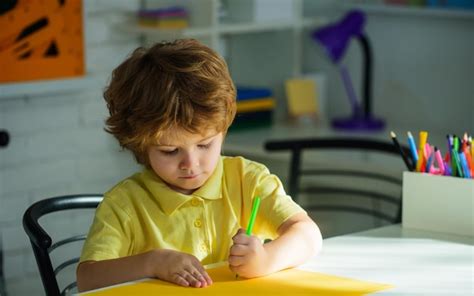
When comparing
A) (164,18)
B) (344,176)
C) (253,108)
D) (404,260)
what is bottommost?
(344,176)

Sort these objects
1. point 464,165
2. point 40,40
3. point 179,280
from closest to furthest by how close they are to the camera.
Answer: point 179,280 < point 464,165 < point 40,40

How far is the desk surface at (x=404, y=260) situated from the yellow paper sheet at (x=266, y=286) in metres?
0.04

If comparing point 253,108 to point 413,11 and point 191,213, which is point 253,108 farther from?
point 191,213

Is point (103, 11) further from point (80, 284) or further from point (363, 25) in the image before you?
point (80, 284)

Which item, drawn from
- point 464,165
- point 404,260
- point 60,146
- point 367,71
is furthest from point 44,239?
point 367,71

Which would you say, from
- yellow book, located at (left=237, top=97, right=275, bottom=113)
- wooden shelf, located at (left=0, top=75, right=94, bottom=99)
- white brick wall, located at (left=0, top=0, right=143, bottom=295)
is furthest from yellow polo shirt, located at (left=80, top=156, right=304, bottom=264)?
Result: yellow book, located at (left=237, top=97, right=275, bottom=113)

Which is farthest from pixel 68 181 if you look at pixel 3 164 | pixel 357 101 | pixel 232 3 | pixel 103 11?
pixel 357 101

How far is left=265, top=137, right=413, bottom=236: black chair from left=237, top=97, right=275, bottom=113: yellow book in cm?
30

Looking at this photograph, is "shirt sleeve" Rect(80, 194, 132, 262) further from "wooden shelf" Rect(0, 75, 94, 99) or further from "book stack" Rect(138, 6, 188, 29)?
"book stack" Rect(138, 6, 188, 29)

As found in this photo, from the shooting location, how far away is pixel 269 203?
1.80 meters

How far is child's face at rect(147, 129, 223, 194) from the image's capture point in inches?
65.1

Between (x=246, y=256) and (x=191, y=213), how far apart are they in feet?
0.69

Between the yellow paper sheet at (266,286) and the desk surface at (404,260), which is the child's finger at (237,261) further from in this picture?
the desk surface at (404,260)

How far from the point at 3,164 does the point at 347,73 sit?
4.38 feet
